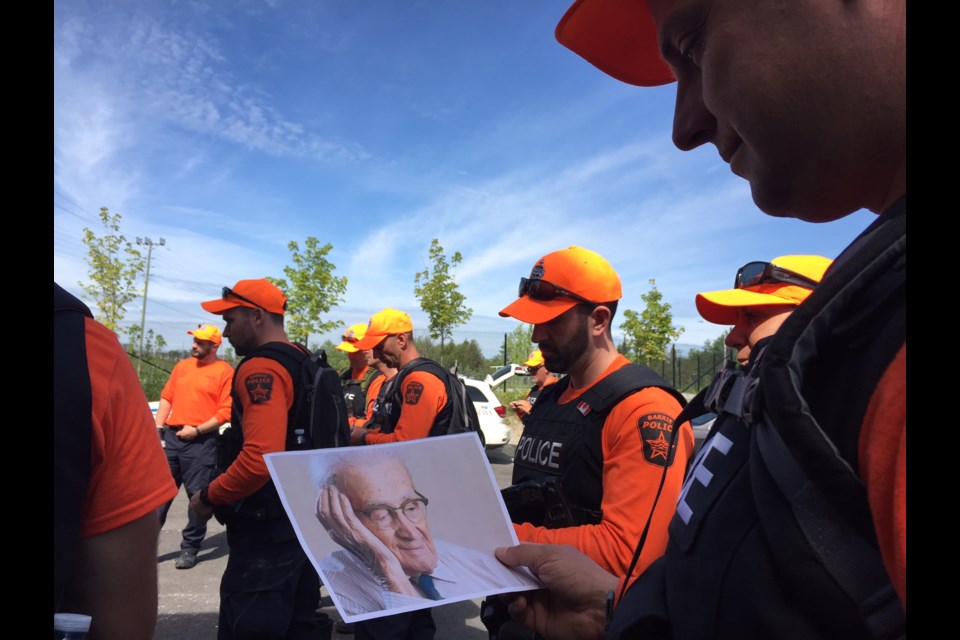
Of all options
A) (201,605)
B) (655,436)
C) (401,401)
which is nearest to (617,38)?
(655,436)

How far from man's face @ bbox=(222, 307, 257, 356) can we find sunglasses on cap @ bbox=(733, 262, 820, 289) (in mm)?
3207

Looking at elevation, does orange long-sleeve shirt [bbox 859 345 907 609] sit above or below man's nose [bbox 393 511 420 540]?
above

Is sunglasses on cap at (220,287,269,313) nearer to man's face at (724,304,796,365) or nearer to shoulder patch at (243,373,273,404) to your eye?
shoulder patch at (243,373,273,404)

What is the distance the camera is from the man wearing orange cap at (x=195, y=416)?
244 inches

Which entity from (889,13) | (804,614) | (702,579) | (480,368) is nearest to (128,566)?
(702,579)

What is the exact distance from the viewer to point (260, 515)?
11.1ft

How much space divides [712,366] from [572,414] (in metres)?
28.4

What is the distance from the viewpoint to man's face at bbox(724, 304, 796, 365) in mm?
2883

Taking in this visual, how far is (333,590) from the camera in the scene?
1.18 meters

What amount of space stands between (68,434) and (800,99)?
1.46 meters

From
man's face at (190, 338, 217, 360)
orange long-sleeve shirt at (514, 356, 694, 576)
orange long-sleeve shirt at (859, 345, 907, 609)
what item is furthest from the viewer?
man's face at (190, 338, 217, 360)

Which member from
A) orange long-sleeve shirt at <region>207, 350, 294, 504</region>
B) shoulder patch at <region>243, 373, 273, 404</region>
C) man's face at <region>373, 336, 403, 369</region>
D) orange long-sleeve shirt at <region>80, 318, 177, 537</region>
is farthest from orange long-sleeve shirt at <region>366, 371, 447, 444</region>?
orange long-sleeve shirt at <region>80, 318, 177, 537</region>

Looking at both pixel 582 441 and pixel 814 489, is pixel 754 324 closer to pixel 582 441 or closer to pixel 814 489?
pixel 582 441
